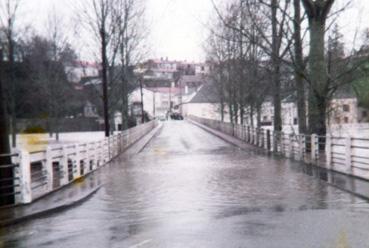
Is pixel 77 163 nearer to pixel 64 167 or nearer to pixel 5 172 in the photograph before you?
pixel 64 167

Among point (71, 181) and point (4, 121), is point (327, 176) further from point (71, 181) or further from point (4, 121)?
point (4, 121)

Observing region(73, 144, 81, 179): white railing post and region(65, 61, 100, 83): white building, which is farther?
region(65, 61, 100, 83): white building

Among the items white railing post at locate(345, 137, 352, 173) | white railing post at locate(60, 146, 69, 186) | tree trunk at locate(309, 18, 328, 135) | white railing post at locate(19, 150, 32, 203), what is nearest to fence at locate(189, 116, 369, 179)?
white railing post at locate(345, 137, 352, 173)

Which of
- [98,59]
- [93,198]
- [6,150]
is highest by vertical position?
[98,59]

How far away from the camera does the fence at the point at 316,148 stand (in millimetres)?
Result: 16672

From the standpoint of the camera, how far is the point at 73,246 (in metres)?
7.70

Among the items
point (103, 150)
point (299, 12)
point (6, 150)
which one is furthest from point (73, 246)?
point (299, 12)

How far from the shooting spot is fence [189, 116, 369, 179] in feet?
54.7

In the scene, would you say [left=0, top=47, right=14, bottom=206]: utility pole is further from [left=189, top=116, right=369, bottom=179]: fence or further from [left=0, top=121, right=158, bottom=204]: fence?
[left=189, top=116, right=369, bottom=179]: fence

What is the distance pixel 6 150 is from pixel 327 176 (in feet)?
31.5

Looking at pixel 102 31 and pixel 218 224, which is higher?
pixel 102 31

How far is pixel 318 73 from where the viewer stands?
24.6 m

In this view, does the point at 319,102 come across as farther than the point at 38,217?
Yes

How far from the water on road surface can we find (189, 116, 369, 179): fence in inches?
65.5
